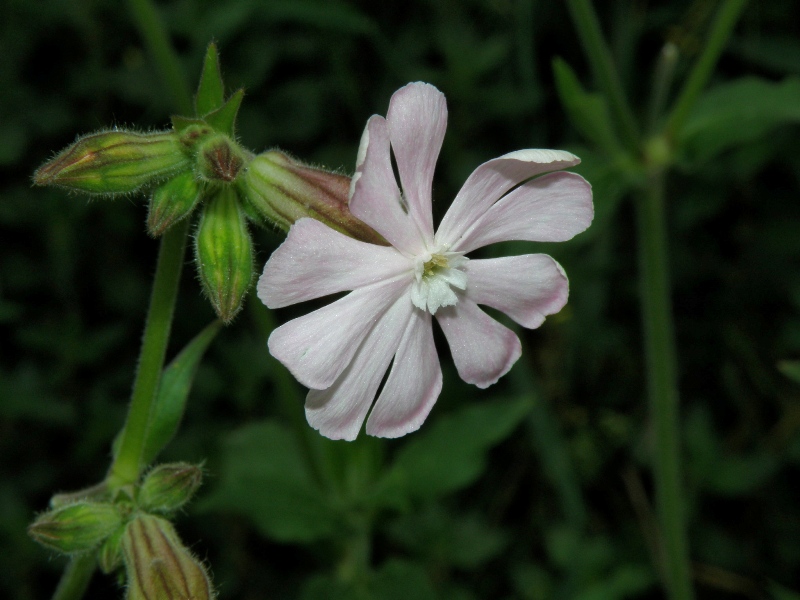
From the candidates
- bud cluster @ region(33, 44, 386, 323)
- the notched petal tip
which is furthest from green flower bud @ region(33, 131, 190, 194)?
the notched petal tip

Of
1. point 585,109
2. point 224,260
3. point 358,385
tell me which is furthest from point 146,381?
point 585,109

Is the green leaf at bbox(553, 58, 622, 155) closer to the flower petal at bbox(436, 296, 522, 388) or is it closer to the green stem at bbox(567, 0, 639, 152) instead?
the green stem at bbox(567, 0, 639, 152)

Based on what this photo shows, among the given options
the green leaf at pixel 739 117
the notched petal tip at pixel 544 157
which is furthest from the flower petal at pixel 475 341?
the green leaf at pixel 739 117

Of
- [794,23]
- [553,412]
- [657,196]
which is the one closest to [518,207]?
[657,196]

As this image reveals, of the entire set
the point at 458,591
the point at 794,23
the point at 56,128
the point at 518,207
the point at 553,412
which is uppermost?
the point at 56,128

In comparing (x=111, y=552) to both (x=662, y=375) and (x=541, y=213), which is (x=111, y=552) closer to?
(x=541, y=213)

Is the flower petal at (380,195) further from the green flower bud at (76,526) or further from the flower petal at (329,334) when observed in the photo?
the green flower bud at (76,526)

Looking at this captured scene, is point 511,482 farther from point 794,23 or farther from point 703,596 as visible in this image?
point 794,23
